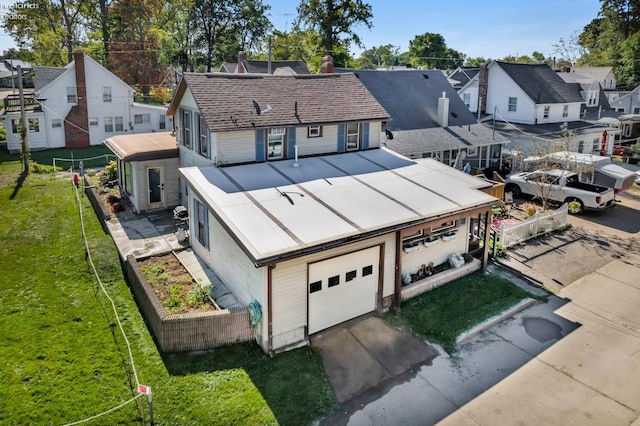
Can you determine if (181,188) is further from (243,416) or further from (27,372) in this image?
(243,416)

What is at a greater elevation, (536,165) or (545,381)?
(536,165)

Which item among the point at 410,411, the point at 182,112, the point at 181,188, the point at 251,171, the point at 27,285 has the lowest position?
the point at 410,411

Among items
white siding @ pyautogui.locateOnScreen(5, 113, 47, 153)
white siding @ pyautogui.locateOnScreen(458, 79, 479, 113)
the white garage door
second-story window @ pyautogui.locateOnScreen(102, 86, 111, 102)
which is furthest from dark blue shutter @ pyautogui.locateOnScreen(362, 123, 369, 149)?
white siding @ pyautogui.locateOnScreen(5, 113, 47, 153)

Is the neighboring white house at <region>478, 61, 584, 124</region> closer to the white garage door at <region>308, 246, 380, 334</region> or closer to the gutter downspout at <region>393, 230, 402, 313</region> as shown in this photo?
the gutter downspout at <region>393, 230, 402, 313</region>

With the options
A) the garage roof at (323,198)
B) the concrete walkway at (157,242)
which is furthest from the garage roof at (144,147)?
the garage roof at (323,198)

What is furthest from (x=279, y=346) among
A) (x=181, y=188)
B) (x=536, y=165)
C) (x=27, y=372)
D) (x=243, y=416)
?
(x=536, y=165)

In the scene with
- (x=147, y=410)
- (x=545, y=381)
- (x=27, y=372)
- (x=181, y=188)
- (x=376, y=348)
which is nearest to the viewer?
(x=147, y=410)
